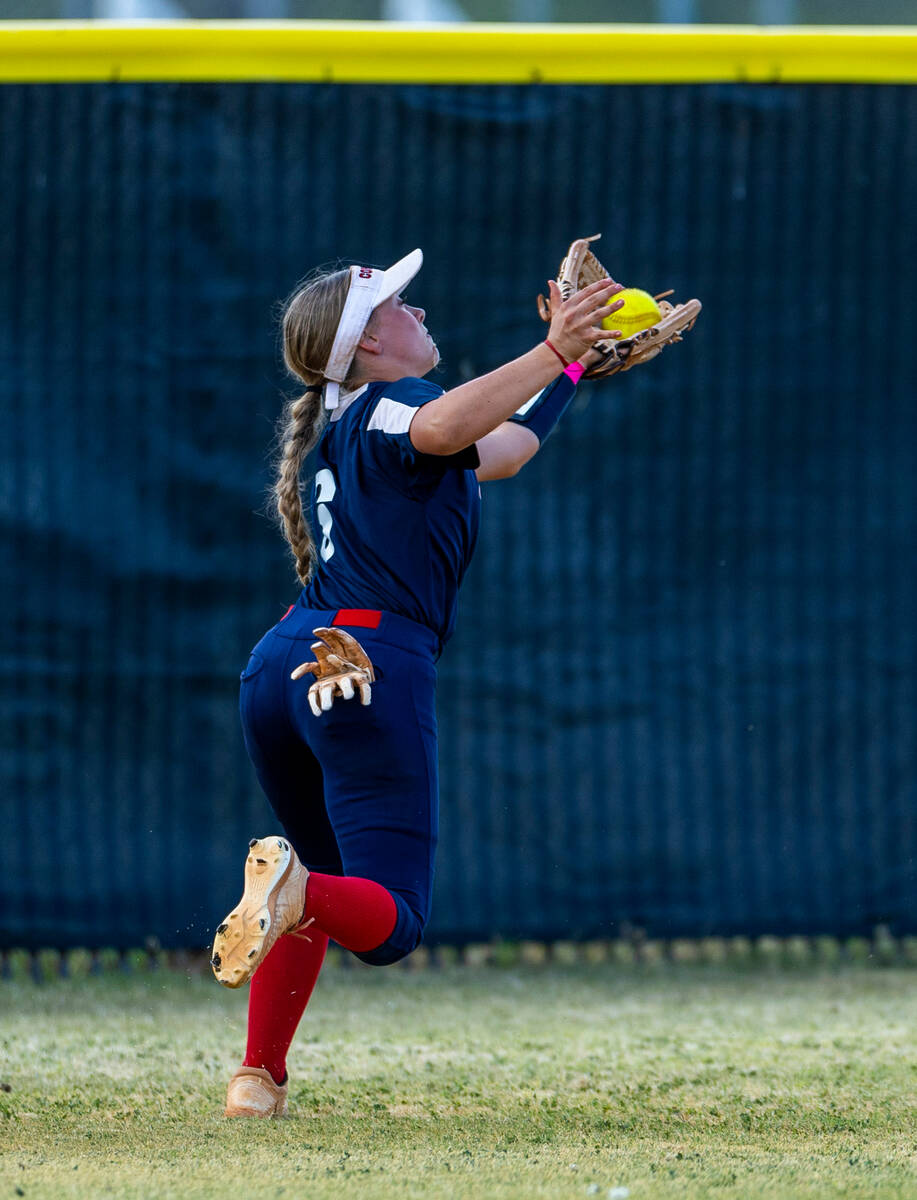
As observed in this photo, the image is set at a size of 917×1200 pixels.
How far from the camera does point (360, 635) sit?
3277mm

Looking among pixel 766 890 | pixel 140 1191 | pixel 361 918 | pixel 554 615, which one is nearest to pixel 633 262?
pixel 554 615

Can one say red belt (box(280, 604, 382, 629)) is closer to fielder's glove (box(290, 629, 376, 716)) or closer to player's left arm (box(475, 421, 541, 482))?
fielder's glove (box(290, 629, 376, 716))

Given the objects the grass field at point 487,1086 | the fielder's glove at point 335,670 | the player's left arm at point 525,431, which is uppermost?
the player's left arm at point 525,431

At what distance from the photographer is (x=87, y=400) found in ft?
19.4

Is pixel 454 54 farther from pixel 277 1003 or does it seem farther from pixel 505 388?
pixel 277 1003

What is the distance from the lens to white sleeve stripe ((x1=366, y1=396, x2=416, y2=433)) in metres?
3.20

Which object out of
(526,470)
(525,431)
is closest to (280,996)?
(525,431)

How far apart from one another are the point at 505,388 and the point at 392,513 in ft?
1.32

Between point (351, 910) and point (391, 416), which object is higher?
point (391, 416)

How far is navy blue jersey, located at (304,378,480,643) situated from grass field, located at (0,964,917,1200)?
1.13 meters

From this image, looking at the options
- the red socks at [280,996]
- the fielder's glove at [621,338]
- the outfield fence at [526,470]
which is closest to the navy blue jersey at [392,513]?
the fielder's glove at [621,338]

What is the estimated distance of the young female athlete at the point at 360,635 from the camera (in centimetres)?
306

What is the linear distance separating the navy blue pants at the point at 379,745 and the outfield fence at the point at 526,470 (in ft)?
8.31

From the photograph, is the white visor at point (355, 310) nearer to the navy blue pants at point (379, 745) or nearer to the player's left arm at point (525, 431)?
the player's left arm at point (525, 431)
